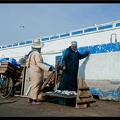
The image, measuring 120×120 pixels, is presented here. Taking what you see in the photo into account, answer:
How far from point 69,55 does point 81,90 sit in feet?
5.80

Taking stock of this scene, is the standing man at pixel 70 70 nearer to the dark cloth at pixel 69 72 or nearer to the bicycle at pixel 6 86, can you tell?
the dark cloth at pixel 69 72

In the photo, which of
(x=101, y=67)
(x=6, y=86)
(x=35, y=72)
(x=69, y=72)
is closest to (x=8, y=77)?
(x=6, y=86)

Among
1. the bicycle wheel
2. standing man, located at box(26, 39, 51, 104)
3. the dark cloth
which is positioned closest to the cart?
the bicycle wheel

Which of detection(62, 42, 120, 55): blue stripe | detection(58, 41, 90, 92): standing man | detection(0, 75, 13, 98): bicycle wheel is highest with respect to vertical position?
detection(62, 42, 120, 55): blue stripe

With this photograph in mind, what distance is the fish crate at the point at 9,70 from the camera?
9.45 metres

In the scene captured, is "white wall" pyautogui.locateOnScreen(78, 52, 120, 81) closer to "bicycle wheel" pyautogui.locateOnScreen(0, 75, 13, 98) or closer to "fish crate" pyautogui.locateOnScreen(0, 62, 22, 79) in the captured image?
"fish crate" pyautogui.locateOnScreen(0, 62, 22, 79)

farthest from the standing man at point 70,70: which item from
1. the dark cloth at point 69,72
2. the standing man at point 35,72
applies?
the standing man at point 35,72

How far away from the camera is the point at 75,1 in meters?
4.81

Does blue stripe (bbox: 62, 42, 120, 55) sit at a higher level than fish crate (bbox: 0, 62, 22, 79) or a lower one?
higher

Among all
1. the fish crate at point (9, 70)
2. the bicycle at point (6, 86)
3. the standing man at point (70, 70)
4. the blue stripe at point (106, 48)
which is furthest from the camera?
the bicycle at point (6, 86)

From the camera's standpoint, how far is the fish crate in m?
9.45

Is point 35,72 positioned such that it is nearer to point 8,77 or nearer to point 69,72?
point 69,72

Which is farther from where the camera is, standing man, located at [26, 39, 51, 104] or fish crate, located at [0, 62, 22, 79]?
fish crate, located at [0, 62, 22, 79]

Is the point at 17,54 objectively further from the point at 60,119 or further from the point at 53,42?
the point at 60,119
